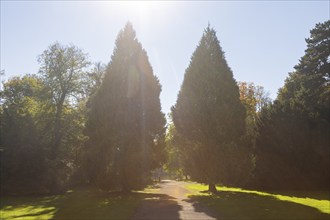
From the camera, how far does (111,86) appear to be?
31578mm

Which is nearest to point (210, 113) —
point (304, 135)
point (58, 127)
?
point (304, 135)

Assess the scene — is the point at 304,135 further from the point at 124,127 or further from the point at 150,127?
the point at 124,127

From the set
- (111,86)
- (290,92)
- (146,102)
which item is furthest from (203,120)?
(290,92)

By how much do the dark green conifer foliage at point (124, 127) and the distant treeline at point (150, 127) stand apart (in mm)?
89

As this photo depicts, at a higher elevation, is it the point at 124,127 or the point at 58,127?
the point at 58,127

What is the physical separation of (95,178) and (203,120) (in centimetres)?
1070

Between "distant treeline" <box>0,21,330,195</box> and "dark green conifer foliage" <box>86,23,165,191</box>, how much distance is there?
3.5 inches

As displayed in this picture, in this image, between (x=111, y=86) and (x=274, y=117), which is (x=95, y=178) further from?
(x=274, y=117)

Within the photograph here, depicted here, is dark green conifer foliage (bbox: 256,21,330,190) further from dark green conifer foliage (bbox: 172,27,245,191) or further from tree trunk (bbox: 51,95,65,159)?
tree trunk (bbox: 51,95,65,159)

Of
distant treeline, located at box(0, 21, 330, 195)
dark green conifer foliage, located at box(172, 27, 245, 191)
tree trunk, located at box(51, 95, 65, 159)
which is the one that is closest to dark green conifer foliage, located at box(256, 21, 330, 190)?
distant treeline, located at box(0, 21, 330, 195)

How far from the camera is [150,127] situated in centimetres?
3158

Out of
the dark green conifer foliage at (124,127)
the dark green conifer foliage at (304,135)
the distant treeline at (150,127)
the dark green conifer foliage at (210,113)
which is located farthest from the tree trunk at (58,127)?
the dark green conifer foliage at (304,135)

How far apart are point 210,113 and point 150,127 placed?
5584 millimetres

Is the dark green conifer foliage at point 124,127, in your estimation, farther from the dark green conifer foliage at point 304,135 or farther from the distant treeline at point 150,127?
the dark green conifer foliage at point 304,135
